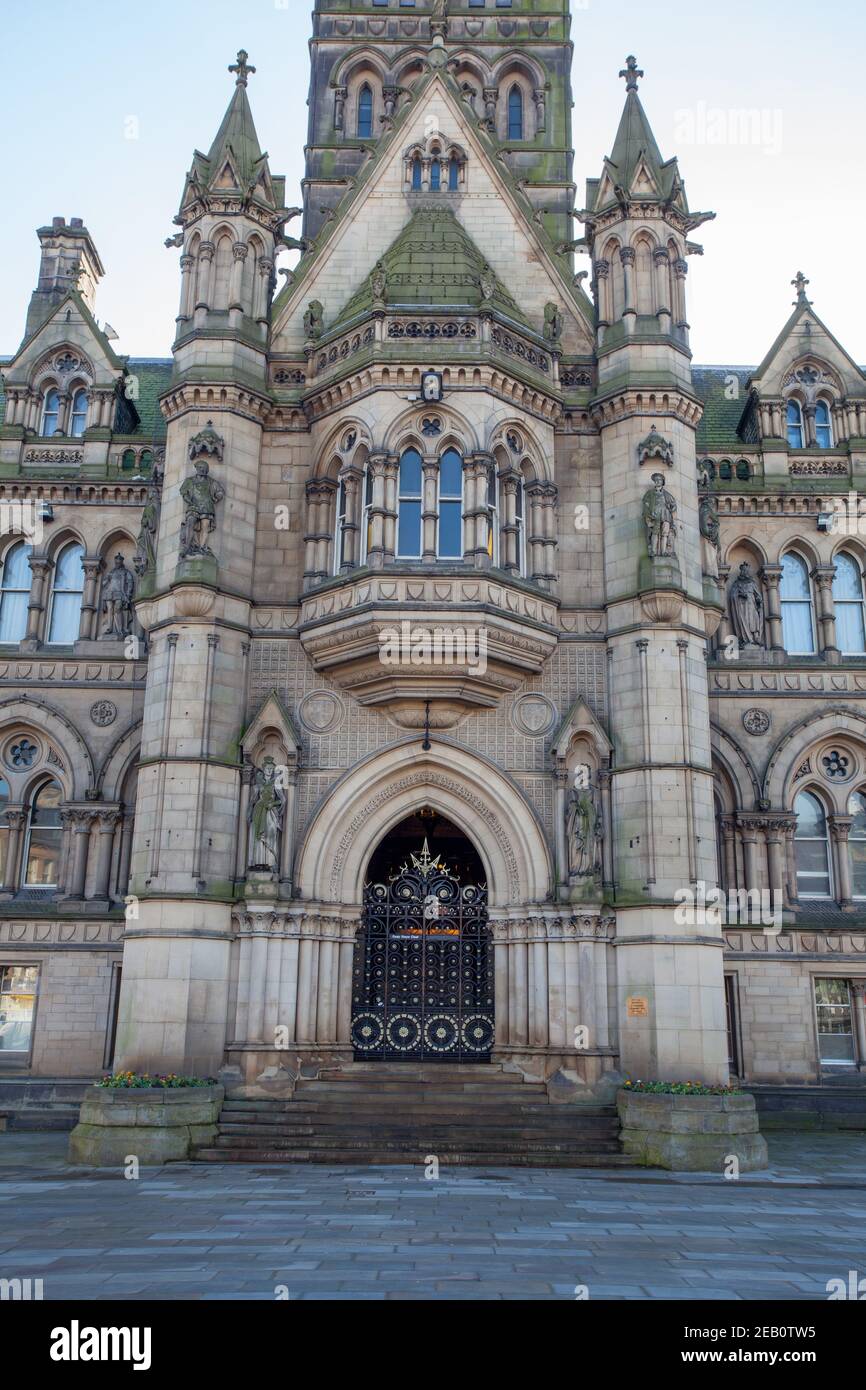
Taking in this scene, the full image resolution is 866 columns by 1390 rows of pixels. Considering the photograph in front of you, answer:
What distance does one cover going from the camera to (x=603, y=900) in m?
19.2

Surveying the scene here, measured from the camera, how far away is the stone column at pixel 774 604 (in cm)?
2567

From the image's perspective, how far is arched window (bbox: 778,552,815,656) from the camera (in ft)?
85.6

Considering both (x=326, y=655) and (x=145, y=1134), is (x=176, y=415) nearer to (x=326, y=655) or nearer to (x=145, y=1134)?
(x=326, y=655)

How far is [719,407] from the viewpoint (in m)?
30.3

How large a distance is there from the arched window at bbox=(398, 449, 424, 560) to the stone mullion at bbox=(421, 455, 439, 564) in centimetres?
23

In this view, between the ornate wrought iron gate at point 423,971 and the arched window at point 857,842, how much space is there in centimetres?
862

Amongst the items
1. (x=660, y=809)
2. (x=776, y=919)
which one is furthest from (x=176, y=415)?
(x=776, y=919)

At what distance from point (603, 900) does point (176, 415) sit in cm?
1185

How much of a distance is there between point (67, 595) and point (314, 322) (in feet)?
28.6

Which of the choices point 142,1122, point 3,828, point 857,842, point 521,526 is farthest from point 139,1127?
point 857,842

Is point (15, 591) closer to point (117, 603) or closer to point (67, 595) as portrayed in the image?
point (67, 595)

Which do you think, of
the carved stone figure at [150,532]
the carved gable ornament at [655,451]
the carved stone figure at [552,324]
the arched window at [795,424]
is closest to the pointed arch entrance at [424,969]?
the carved stone figure at [150,532]

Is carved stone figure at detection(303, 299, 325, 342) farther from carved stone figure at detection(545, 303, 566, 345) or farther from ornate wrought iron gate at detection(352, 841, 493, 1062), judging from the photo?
ornate wrought iron gate at detection(352, 841, 493, 1062)

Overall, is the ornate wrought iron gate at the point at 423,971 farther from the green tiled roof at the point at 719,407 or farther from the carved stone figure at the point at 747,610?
the green tiled roof at the point at 719,407
